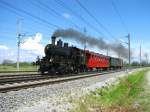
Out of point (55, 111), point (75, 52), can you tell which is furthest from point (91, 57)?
point (55, 111)

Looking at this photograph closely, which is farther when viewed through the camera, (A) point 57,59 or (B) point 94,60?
(B) point 94,60

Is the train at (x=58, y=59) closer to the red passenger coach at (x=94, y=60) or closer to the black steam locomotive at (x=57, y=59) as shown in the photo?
the black steam locomotive at (x=57, y=59)

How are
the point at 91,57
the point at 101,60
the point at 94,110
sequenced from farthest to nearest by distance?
1. the point at 101,60
2. the point at 91,57
3. the point at 94,110

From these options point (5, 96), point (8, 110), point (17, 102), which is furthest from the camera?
point (5, 96)

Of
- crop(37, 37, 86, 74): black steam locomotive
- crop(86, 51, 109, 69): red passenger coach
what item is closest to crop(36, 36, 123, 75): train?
crop(37, 37, 86, 74): black steam locomotive

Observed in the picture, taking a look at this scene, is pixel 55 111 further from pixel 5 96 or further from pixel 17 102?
pixel 5 96

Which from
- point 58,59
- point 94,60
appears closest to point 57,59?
point 58,59

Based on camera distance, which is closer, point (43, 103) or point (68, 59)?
point (43, 103)

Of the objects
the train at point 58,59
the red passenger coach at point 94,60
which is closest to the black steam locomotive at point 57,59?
the train at point 58,59

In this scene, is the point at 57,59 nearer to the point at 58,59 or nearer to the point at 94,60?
the point at 58,59

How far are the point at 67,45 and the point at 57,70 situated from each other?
3.97 metres

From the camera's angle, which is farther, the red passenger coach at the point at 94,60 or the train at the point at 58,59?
the red passenger coach at the point at 94,60

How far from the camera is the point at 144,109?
12359 mm

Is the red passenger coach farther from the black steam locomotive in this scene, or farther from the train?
the black steam locomotive
